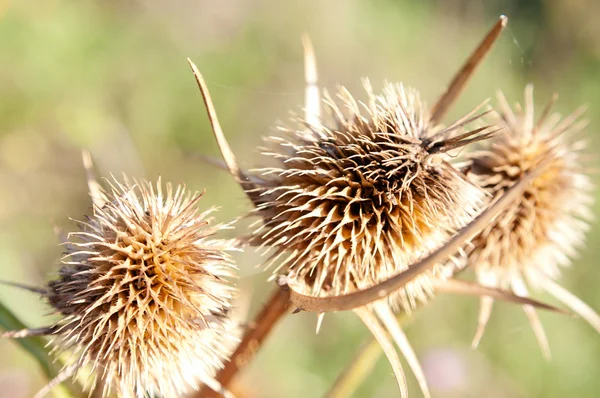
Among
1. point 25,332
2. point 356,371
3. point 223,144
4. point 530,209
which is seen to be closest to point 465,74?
point 530,209

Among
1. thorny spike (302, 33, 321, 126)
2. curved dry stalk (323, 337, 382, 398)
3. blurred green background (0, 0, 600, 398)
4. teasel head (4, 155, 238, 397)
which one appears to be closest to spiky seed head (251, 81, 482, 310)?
thorny spike (302, 33, 321, 126)

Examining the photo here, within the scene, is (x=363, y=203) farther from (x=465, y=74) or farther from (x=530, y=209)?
(x=530, y=209)

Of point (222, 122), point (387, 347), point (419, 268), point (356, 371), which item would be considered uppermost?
point (222, 122)

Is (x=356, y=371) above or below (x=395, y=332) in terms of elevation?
below

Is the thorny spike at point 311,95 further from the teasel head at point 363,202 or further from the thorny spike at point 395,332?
the thorny spike at point 395,332

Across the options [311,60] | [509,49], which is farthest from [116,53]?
[509,49]

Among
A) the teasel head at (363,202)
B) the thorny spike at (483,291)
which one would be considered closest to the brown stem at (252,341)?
the teasel head at (363,202)

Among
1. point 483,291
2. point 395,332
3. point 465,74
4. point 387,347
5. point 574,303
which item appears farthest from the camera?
point 574,303
